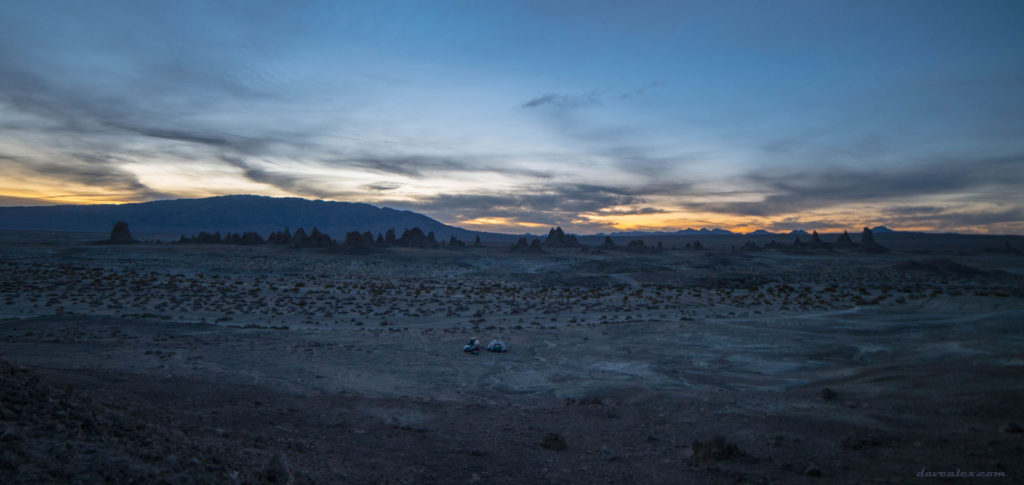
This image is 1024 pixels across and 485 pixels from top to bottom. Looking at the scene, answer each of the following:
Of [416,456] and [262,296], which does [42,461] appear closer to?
[416,456]

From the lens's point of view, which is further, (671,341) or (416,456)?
(671,341)

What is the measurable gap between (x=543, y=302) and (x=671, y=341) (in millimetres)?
13361

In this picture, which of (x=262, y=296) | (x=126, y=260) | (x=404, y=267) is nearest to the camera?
(x=262, y=296)

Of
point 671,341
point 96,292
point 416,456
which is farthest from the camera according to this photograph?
point 96,292

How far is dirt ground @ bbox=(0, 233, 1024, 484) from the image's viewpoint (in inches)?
238

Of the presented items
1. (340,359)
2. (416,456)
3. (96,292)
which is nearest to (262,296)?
(96,292)

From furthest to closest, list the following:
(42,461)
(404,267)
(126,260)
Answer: (404,267) → (126,260) → (42,461)

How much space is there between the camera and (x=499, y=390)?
11.9 metres

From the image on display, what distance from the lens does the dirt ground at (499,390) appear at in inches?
238

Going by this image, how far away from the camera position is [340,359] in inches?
572

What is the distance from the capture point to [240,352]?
1483 cm

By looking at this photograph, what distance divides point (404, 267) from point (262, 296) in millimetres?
26060

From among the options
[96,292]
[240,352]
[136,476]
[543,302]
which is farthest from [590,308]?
[96,292]

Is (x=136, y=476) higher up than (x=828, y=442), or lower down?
higher up
